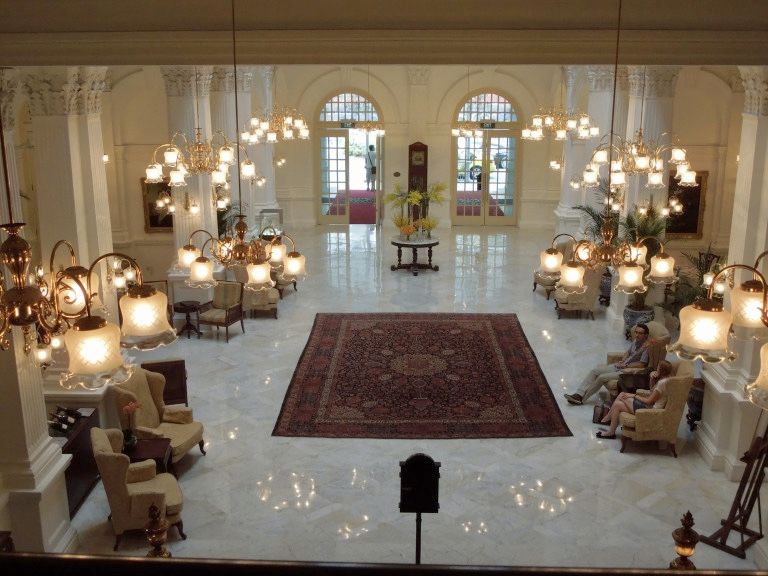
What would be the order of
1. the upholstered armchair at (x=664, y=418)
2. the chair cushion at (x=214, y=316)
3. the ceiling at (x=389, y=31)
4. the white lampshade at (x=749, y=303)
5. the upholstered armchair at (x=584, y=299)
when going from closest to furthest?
the white lampshade at (x=749, y=303)
the ceiling at (x=389, y=31)
the upholstered armchair at (x=664, y=418)
the chair cushion at (x=214, y=316)
the upholstered armchair at (x=584, y=299)

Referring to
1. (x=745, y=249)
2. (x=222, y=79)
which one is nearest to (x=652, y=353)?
(x=745, y=249)

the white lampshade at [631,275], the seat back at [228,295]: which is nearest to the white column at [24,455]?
the white lampshade at [631,275]

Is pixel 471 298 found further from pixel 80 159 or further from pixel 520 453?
pixel 80 159

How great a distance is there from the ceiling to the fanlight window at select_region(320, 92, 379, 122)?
700 inches

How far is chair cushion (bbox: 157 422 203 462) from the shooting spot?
9.22m

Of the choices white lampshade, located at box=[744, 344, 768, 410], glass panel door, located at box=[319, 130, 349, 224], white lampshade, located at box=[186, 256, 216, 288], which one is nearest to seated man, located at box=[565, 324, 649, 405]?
white lampshade, located at box=[186, 256, 216, 288]

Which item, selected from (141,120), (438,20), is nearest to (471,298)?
(141,120)

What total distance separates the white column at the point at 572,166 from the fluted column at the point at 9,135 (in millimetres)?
13536

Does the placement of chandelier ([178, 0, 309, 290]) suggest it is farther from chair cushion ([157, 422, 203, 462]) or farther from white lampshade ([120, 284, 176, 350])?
chair cushion ([157, 422, 203, 462])

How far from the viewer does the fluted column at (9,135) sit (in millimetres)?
6832

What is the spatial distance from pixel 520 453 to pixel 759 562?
2.92 meters

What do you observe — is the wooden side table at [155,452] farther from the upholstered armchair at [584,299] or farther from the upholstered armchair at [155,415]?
the upholstered armchair at [584,299]

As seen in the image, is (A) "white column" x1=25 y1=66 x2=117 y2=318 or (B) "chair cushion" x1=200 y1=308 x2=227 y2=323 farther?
(B) "chair cushion" x1=200 y1=308 x2=227 y2=323

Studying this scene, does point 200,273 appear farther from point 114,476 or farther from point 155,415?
point 155,415
